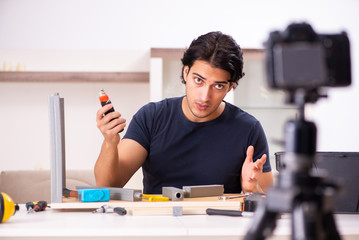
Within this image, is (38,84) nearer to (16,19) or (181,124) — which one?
(16,19)

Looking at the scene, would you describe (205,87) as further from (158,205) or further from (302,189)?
(302,189)

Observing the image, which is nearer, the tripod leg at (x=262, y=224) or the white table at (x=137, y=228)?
the tripod leg at (x=262, y=224)

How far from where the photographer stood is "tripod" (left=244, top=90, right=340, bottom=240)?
620 mm

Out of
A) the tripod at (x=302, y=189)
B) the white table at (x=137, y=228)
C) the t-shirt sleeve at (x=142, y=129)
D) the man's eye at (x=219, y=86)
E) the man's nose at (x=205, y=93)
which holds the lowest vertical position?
the white table at (x=137, y=228)

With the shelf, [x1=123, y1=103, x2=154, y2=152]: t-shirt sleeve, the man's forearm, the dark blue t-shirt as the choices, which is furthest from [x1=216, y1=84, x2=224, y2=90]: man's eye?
the shelf

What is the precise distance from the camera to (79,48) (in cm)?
384

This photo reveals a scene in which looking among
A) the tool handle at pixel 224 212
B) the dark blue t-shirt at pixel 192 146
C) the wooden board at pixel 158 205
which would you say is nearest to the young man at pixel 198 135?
the dark blue t-shirt at pixel 192 146

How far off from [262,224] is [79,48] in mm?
3397

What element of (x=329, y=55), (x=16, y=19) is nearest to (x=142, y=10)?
(x=16, y=19)

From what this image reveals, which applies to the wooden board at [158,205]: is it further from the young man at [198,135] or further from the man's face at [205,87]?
the man's face at [205,87]

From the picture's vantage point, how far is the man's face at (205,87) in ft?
6.06

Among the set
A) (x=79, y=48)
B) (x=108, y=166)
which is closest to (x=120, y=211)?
(x=108, y=166)

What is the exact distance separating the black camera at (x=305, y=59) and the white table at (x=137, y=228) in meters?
0.56

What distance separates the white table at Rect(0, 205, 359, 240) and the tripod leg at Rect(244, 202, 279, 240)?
449mm
